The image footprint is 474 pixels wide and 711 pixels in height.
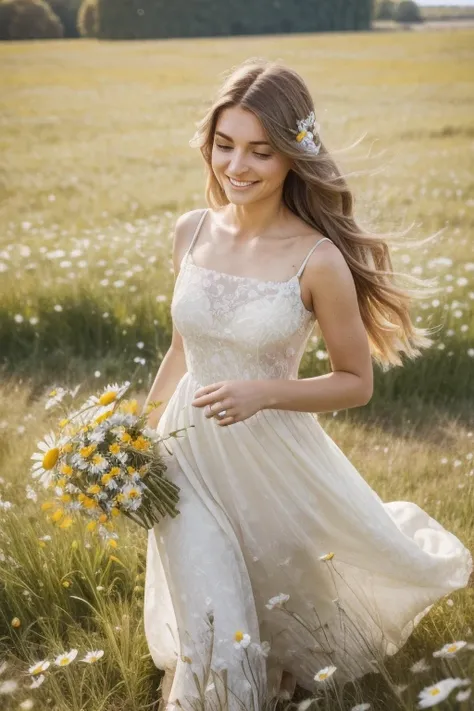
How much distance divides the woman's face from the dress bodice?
0.25 m

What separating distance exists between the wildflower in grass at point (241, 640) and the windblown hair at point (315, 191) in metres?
1.12

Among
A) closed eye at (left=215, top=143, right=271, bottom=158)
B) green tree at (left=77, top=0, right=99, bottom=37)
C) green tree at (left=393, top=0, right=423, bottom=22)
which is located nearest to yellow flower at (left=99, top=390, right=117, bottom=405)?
closed eye at (left=215, top=143, right=271, bottom=158)

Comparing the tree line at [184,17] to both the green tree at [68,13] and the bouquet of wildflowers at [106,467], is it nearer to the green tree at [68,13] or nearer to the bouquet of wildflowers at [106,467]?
the green tree at [68,13]

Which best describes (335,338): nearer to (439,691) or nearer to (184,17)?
(439,691)

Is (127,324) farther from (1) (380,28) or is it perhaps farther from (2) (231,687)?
(2) (231,687)

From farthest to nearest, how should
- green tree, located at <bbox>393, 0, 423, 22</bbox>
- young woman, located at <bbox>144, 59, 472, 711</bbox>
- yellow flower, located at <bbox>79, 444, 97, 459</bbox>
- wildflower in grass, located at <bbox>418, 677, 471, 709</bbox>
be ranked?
green tree, located at <bbox>393, 0, 423, 22</bbox> < young woman, located at <bbox>144, 59, 472, 711</bbox> < yellow flower, located at <bbox>79, 444, 97, 459</bbox> < wildflower in grass, located at <bbox>418, 677, 471, 709</bbox>

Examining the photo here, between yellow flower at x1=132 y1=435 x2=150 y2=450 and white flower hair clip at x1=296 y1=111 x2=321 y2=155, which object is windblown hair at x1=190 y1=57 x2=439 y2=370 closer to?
white flower hair clip at x1=296 y1=111 x2=321 y2=155

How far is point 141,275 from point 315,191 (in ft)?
11.8

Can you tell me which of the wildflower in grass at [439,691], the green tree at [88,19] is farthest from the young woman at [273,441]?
the green tree at [88,19]

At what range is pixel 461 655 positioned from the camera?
2.41 metres

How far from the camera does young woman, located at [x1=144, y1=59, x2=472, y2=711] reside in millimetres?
2414

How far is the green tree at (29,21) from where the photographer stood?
666 cm

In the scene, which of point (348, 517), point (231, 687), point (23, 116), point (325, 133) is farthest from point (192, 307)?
point (325, 133)

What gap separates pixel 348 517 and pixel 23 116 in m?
5.99
